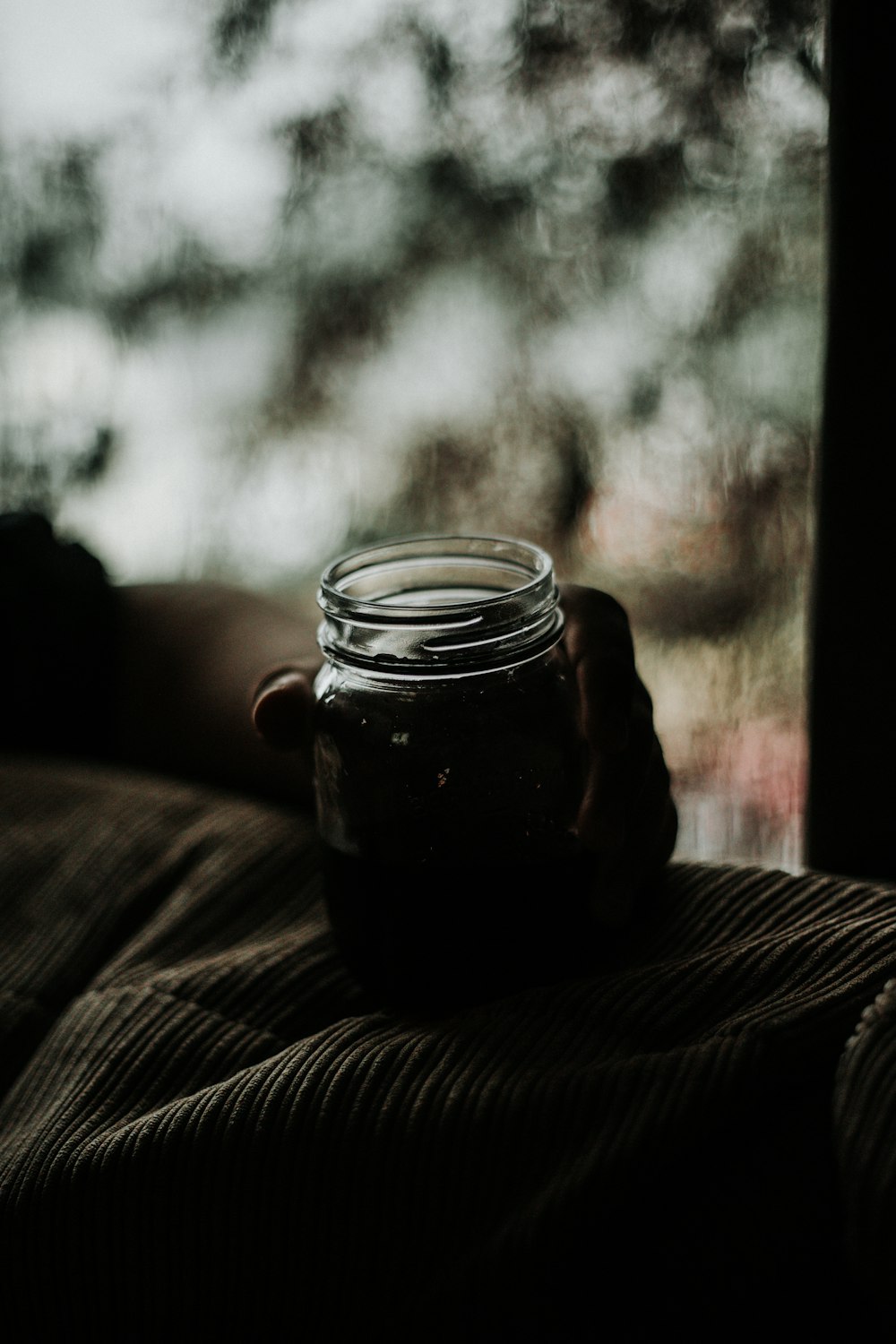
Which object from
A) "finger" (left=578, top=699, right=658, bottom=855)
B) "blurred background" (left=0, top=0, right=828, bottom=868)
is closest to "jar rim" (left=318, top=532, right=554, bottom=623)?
"finger" (left=578, top=699, right=658, bottom=855)

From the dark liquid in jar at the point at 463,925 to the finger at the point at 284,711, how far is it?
0.24 feet

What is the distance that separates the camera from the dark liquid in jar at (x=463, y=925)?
0.44 metres

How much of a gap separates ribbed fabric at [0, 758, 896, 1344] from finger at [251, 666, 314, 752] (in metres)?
0.11

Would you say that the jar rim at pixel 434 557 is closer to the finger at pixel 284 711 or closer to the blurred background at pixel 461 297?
the finger at pixel 284 711

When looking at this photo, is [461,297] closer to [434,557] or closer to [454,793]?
[434,557]

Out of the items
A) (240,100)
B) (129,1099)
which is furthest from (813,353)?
(129,1099)

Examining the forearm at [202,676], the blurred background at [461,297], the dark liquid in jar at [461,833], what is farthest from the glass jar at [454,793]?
the blurred background at [461,297]

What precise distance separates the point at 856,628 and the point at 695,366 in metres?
0.27

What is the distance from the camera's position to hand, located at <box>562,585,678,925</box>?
457 mm

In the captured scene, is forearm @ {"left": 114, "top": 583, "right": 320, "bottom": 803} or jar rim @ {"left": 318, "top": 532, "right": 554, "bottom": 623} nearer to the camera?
jar rim @ {"left": 318, "top": 532, "right": 554, "bottom": 623}

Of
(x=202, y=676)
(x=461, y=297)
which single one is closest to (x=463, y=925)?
(x=202, y=676)

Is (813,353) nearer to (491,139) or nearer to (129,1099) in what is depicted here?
(491,139)

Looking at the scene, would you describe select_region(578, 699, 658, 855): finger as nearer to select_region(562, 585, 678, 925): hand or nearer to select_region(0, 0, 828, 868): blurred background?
select_region(562, 585, 678, 925): hand

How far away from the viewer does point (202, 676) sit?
2.58ft
